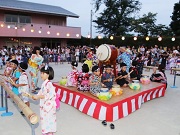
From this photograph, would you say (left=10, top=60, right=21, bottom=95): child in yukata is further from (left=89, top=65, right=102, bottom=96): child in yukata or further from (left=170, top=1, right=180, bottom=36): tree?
(left=170, top=1, right=180, bottom=36): tree

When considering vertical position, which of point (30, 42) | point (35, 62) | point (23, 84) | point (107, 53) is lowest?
point (23, 84)

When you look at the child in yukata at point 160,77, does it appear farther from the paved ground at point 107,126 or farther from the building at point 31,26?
the building at point 31,26

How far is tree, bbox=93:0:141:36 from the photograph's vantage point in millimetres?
28641

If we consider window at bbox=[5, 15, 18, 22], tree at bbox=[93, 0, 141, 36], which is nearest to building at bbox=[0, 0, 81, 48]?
window at bbox=[5, 15, 18, 22]

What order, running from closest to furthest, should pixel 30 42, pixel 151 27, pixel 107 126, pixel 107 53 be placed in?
pixel 107 126
pixel 107 53
pixel 30 42
pixel 151 27

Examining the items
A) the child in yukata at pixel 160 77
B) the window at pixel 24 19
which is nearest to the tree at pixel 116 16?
the window at pixel 24 19

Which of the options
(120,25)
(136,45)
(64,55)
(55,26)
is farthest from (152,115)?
(120,25)

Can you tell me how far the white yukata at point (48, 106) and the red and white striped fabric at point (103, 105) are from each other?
4.82 feet

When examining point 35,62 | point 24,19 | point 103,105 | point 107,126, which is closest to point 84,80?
point 103,105

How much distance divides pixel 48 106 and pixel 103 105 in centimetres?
157

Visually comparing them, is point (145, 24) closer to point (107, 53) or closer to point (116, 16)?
point (116, 16)

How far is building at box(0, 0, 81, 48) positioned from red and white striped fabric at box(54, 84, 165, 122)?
15102 millimetres

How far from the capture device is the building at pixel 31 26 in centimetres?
1866

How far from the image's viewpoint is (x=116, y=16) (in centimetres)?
2880
